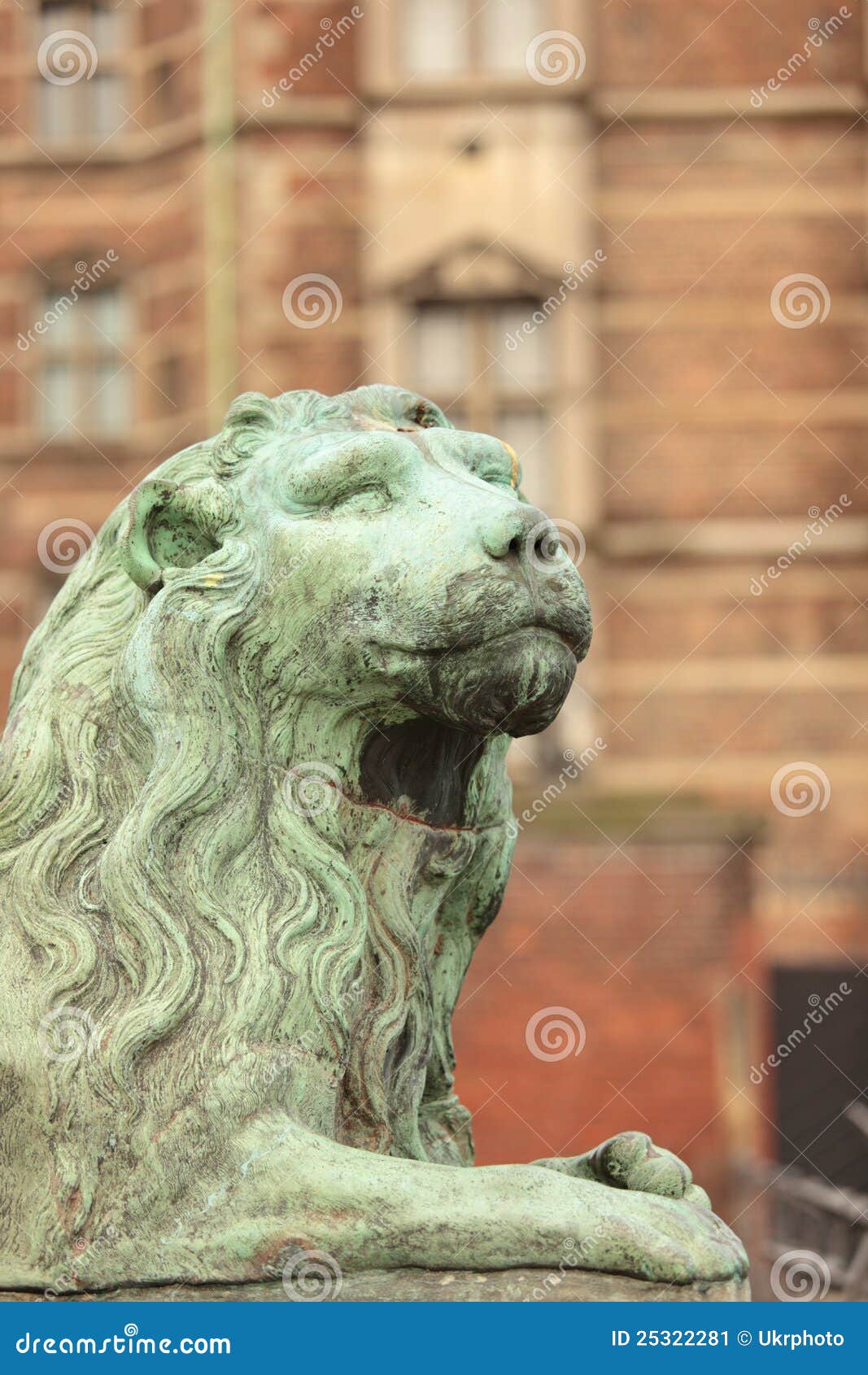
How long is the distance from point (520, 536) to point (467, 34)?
17824mm

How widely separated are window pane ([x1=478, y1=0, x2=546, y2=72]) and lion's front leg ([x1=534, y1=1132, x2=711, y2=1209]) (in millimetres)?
17523

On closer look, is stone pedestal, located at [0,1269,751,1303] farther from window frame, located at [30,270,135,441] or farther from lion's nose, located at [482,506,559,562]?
window frame, located at [30,270,135,441]

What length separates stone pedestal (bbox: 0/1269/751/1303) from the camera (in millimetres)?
3264

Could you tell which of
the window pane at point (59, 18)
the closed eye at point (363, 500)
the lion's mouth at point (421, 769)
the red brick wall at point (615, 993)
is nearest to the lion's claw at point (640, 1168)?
the lion's mouth at point (421, 769)

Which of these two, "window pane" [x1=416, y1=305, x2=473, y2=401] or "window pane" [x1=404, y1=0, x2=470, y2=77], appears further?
"window pane" [x1=404, y1=0, x2=470, y2=77]

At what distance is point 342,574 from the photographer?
3578 mm

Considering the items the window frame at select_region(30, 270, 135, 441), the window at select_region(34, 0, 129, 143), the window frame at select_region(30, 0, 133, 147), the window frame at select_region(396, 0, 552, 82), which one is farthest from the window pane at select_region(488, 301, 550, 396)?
the window at select_region(34, 0, 129, 143)

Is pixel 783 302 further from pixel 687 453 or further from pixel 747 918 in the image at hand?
pixel 747 918

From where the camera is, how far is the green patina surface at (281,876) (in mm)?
3346

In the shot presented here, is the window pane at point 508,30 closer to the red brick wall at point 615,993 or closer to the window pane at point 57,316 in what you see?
the window pane at point 57,316

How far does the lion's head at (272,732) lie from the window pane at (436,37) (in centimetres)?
1731

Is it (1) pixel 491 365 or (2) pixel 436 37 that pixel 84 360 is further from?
(2) pixel 436 37

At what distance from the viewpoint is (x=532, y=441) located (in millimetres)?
20094

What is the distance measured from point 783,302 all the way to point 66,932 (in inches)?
680
